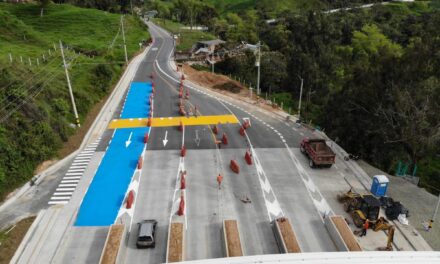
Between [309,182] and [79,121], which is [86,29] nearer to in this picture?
[79,121]

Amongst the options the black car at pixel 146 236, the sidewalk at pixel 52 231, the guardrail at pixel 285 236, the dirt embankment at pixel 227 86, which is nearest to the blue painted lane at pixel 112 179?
the sidewalk at pixel 52 231

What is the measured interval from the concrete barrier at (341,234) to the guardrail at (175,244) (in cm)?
1067

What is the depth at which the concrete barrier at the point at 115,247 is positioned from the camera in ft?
67.5

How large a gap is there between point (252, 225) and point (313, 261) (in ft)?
32.6

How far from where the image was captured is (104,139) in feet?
131

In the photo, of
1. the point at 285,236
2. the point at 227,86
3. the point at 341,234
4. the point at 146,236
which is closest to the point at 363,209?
the point at 341,234

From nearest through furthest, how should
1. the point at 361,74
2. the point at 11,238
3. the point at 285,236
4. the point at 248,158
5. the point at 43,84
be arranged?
1. the point at 285,236
2. the point at 11,238
3. the point at 248,158
4. the point at 361,74
5. the point at 43,84

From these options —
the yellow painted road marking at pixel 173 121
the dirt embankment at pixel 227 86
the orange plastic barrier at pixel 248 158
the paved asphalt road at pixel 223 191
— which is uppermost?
the dirt embankment at pixel 227 86

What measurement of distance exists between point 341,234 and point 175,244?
11.3 metres

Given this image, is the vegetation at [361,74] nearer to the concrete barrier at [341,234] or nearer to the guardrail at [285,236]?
the concrete barrier at [341,234]

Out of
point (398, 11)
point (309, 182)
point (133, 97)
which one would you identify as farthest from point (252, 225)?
point (398, 11)

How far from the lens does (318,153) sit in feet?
109

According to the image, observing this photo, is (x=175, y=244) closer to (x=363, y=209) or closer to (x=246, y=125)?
(x=363, y=209)

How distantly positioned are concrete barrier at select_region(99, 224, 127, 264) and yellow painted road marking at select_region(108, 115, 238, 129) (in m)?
21.4
